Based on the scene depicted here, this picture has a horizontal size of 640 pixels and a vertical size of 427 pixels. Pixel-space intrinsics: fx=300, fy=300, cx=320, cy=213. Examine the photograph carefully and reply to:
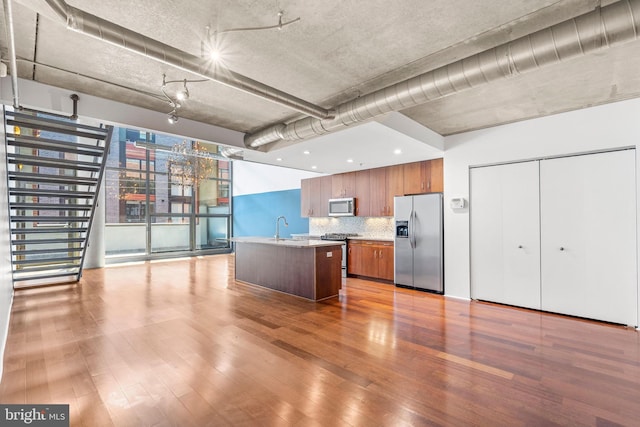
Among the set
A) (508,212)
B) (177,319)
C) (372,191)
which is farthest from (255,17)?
(372,191)

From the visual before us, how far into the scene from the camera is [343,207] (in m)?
7.37

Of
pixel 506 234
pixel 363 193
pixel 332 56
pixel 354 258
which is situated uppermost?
pixel 332 56

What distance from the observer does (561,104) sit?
156 inches

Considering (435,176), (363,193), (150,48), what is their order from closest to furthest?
(150,48) → (435,176) → (363,193)

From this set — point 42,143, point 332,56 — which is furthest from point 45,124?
point 332,56

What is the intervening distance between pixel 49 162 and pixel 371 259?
5.97 m

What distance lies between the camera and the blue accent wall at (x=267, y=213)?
9.36m

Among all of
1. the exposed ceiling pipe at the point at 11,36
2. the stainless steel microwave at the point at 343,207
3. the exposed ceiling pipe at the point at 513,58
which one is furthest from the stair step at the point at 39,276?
the exposed ceiling pipe at the point at 513,58

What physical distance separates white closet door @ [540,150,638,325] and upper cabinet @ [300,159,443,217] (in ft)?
5.92

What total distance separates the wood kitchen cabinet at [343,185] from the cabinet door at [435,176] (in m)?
1.95

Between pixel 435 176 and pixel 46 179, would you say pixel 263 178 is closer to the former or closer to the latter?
pixel 46 179

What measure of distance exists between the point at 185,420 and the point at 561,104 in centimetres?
534

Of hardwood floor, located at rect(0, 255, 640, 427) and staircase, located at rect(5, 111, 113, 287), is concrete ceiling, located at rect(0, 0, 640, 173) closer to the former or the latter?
staircase, located at rect(5, 111, 113, 287)

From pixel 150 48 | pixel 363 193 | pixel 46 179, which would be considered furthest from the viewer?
pixel 363 193
